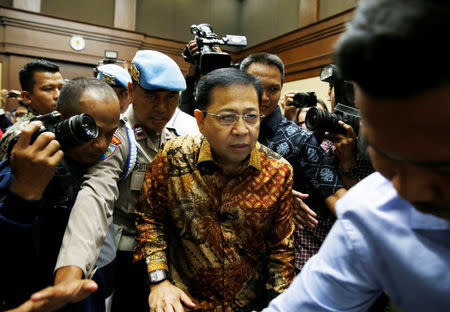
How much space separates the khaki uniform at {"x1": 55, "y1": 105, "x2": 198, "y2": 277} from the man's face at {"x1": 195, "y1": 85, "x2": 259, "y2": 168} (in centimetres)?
36

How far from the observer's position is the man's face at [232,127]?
3.87 ft

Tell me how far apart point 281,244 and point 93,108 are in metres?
0.84

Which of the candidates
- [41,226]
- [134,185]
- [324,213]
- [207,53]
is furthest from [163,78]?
Result: [324,213]

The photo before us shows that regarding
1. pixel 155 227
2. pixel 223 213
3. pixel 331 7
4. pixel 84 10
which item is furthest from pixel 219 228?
pixel 84 10

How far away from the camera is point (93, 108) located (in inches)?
42.1

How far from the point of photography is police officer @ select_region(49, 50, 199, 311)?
0.97 meters

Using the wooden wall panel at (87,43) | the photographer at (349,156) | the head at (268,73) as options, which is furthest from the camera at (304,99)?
the wooden wall panel at (87,43)

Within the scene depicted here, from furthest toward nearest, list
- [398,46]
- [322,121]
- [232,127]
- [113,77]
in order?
[113,77] < [322,121] < [232,127] < [398,46]

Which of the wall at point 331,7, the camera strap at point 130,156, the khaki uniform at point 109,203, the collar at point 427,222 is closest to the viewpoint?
the collar at point 427,222

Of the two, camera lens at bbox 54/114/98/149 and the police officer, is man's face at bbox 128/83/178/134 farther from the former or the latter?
→ camera lens at bbox 54/114/98/149

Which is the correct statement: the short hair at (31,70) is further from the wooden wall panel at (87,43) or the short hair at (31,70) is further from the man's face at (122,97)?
the wooden wall panel at (87,43)

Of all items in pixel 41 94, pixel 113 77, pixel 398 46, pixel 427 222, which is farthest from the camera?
pixel 41 94

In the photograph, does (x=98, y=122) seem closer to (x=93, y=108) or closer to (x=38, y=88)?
(x=93, y=108)

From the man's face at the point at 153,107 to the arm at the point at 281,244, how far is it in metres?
0.64
